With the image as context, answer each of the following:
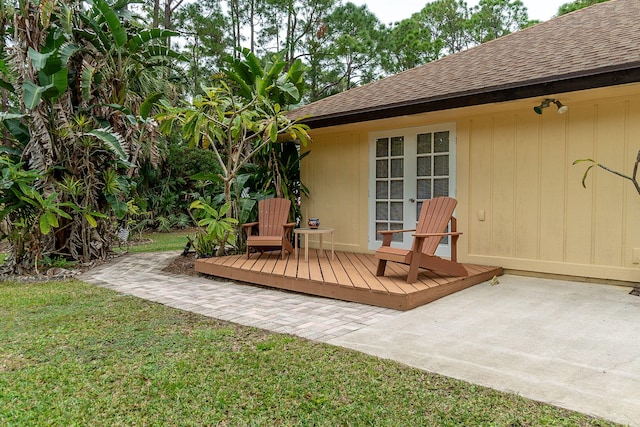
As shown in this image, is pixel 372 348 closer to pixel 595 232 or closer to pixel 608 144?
pixel 595 232

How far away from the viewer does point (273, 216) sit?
7227 millimetres

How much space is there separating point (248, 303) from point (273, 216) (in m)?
2.42

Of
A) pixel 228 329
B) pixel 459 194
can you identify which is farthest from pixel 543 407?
pixel 459 194

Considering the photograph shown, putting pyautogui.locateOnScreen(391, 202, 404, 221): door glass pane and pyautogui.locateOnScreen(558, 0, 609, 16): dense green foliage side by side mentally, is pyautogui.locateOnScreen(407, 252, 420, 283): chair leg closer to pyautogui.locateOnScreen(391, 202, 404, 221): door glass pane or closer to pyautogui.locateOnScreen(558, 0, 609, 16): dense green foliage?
pyautogui.locateOnScreen(391, 202, 404, 221): door glass pane

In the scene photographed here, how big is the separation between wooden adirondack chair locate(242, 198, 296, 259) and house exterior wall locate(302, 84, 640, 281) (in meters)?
2.11

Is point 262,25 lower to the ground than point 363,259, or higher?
higher

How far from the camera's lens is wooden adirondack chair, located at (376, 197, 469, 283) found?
198 inches

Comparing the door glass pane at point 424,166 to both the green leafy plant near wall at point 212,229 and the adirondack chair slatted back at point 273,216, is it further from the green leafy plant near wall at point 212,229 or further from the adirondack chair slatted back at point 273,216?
the green leafy plant near wall at point 212,229

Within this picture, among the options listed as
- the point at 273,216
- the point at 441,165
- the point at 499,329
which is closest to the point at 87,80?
the point at 273,216

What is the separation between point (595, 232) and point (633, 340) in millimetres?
2332

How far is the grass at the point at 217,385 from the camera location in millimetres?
2338

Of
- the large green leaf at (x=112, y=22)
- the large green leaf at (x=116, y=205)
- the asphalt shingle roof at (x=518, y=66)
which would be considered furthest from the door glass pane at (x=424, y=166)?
the large green leaf at (x=112, y=22)

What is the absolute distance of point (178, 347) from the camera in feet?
11.3

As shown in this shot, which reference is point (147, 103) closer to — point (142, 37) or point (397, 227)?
point (142, 37)
